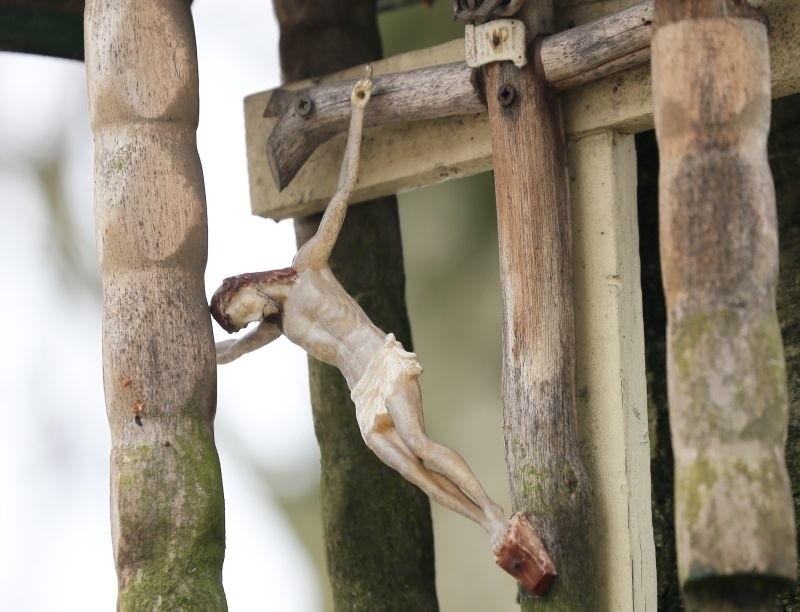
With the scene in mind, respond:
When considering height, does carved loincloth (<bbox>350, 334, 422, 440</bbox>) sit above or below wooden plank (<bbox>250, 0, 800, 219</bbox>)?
below

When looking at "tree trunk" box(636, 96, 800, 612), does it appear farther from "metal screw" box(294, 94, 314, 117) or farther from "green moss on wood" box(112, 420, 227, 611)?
"green moss on wood" box(112, 420, 227, 611)

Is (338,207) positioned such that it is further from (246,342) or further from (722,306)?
(722,306)

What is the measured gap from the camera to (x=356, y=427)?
34.3 feet

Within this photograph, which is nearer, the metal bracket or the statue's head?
the metal bracket

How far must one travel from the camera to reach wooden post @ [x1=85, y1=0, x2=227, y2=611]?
27.3 feet

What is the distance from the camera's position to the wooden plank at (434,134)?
28.3ft

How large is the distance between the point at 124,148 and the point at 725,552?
386cm

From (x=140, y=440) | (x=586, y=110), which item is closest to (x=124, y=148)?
(x=140, y=440)

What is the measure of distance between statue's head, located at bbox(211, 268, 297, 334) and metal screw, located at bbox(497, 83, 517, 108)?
1.50 m

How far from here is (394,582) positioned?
10211 mm

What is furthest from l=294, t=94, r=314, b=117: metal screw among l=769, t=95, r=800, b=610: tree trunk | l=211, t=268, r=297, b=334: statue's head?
l=769, t=95, r=800, b=610: tree trunk

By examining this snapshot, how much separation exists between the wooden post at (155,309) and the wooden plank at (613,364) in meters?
1.90

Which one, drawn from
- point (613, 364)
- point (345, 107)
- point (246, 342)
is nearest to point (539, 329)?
point (613, 364)

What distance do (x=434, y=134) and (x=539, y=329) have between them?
1832 mm
